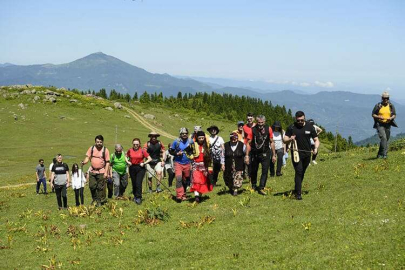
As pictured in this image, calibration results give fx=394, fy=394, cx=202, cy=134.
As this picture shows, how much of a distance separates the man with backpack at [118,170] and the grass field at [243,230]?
5.31 ft

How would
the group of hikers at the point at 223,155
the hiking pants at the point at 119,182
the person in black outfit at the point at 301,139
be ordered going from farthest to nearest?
the hiking pants at the point at 119,182, the group of hikers at the point at 223,155, the person in black outfit at the point at 301,139

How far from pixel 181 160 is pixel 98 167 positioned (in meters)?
3.35

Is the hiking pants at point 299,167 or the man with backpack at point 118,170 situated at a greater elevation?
the hiking pants at point 299,167

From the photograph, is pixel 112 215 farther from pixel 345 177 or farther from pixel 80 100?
pixel 80 100

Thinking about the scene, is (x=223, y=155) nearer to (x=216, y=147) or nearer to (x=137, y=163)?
(x=216, y=147)

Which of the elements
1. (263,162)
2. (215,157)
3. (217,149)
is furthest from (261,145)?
(215,157)

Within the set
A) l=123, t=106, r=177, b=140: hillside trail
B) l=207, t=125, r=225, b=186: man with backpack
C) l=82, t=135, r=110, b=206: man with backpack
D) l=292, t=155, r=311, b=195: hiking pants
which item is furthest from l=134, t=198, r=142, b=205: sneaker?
l=123, t=106, r=177, b=140: hillside trail

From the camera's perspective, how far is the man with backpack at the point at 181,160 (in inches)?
581

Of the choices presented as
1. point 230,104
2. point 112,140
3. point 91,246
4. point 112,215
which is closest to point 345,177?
point 112,215

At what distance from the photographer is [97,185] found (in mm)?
15789

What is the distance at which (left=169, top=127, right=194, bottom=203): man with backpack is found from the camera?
14750mm

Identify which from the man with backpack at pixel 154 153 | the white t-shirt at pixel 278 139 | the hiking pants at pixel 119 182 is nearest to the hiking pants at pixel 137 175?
the man with backpack at pixel 154 153

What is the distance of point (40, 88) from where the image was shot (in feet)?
312

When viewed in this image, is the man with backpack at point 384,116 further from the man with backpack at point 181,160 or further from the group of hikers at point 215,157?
the man with backpack at point 181,160
